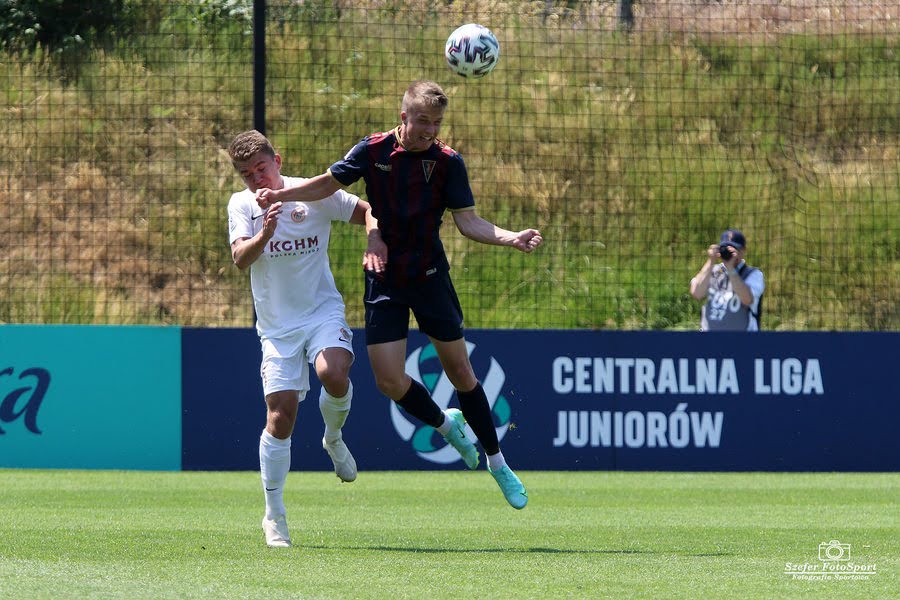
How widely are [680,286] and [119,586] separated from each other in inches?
428

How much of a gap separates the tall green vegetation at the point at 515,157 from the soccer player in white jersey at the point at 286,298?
21.7ft

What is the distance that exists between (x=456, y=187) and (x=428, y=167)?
0.18 meters

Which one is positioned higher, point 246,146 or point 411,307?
point 246,146

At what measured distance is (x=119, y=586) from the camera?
483 centimetres

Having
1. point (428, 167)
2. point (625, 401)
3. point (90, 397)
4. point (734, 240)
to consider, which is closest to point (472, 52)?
point (428, 167)

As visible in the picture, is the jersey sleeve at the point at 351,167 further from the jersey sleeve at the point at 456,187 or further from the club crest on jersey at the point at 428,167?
the jersey sleeve at the point at 456,187


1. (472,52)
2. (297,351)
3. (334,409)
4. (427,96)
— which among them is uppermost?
(472,52)

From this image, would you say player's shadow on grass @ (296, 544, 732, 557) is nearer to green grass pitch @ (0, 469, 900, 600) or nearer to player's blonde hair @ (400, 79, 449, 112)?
green grass pitch @ (0, 469, 900, 600)

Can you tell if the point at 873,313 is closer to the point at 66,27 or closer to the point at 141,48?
the point at 141,48

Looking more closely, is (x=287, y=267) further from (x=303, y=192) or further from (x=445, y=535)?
(x=445, y=535)

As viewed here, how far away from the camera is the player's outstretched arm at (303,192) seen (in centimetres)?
644

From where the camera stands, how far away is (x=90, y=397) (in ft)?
36.3

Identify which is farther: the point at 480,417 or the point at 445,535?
the point at 480,417

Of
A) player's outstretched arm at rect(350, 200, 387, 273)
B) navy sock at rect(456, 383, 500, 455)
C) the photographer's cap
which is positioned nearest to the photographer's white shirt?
the photographer's cap
